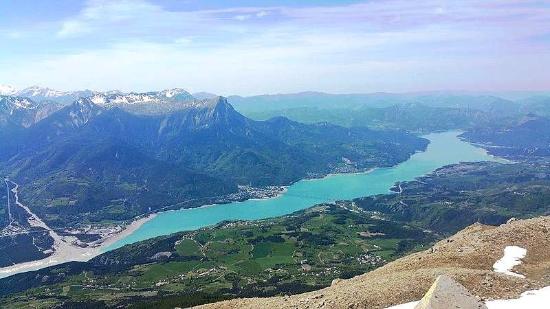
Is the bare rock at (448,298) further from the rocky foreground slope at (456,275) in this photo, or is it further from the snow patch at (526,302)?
the rocky foreground slope at (456,275)

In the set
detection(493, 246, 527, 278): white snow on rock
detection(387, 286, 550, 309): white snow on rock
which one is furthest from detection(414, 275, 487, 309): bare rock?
detection(493, 246, 527, 278): white snow on rock

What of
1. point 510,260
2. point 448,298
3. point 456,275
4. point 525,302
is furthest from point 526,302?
point 448,298

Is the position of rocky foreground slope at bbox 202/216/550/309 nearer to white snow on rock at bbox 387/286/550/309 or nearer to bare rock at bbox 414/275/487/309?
white snow on rock at bbox 387/286/550/309

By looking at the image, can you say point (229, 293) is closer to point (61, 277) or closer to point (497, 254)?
point (61, 277)

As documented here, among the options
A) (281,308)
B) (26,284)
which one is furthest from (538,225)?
(26,284)

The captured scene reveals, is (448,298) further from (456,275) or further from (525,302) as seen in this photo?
(456,275)

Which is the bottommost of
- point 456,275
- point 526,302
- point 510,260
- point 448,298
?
point 510,260
